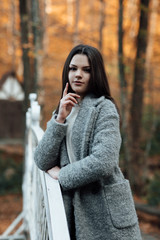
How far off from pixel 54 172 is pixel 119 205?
386 millimetres

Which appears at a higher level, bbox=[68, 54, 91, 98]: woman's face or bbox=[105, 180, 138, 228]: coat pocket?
bbox=[68, 54, 91, 98]: woman's face

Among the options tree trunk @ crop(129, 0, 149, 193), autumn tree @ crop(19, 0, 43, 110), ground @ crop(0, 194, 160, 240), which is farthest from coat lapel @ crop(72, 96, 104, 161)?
tree trunk @ crop(129, 0, 149, 193)

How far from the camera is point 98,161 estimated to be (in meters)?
1.56

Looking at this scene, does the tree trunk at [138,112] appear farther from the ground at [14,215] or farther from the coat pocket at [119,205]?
the coat pocket at [119,205]

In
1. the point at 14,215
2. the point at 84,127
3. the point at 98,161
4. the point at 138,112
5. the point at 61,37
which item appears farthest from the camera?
the point at 61,37

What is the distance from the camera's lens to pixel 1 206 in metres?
10.2

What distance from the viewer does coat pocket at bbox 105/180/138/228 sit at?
162cm

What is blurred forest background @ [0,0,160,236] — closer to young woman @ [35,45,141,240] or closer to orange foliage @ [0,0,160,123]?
orange foliage @ [0,0,160,123]

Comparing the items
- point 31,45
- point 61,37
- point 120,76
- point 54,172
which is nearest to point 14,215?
point 31,45

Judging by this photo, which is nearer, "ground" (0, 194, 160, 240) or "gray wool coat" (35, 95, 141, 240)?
"gray wool coat" (35, 95, 141, 240)

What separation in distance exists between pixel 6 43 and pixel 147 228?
16.6 metres

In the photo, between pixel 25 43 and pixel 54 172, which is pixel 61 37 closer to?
pixel 25 43

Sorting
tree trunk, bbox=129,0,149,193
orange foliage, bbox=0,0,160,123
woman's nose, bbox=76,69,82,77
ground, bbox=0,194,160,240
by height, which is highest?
orange foliage, bbox=0,0,160,123

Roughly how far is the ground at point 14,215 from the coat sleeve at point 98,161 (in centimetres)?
391
